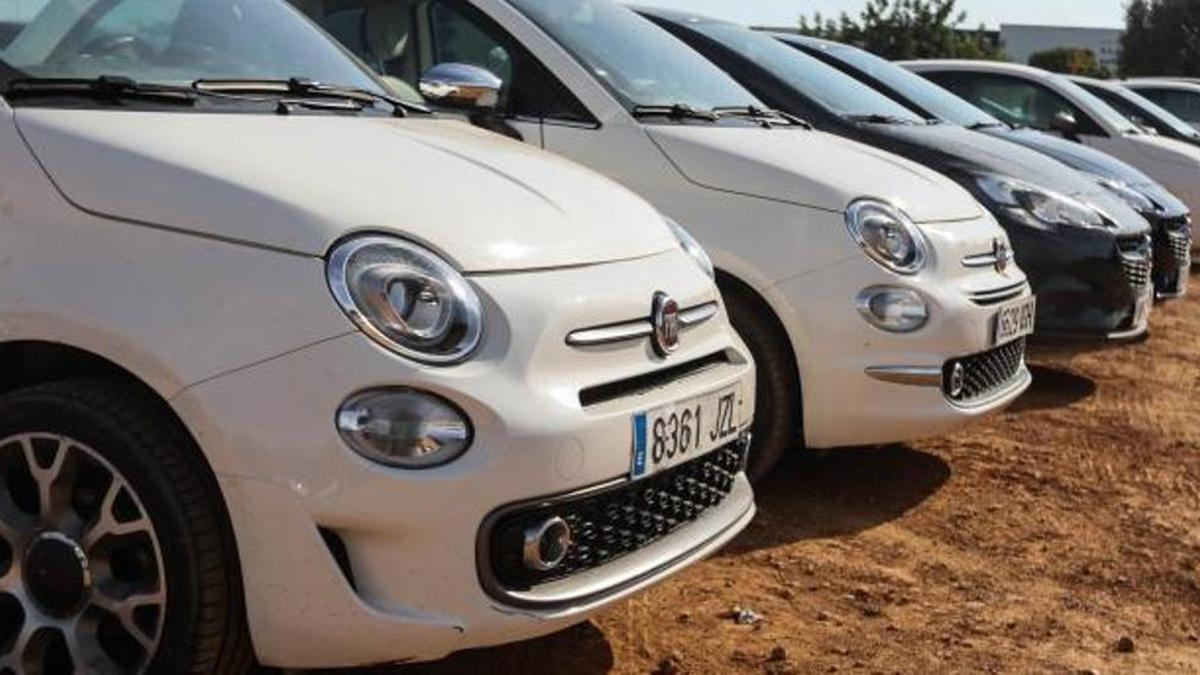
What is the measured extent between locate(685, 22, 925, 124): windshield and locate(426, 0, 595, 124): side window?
165 cm

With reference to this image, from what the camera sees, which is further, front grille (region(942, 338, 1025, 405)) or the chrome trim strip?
front grille (region(942, 338, 1025, 405))

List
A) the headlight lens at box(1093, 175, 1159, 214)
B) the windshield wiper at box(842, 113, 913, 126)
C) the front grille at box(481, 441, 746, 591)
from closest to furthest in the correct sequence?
the front grille at box(481, 441, 746, 591), the windshield wiper at box(842, 113, 913, 126), the headlight lens at box(1093, 175, 1159, 214)

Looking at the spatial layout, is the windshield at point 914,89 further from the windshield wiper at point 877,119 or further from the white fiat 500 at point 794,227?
the white fiat 500 at point 794,227

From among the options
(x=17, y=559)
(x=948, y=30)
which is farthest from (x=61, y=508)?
(x=948, y=30)

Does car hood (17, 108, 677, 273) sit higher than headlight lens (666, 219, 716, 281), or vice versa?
car hood (17, 108, 677, 273)

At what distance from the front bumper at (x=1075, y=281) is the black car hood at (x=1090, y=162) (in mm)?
1456

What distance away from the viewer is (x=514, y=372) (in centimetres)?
273

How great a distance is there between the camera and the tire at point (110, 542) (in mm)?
2666

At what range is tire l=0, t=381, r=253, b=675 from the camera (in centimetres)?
267

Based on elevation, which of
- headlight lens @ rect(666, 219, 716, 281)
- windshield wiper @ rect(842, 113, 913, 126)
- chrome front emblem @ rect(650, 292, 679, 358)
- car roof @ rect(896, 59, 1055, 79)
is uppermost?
car roof @ rect(896, 59, 1055, 79)

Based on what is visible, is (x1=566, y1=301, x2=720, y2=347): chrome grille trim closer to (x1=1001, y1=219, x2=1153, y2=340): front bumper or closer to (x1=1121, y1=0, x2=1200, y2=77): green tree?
(x1=1001, y1=219, x2=1153, y2=340): front bumper

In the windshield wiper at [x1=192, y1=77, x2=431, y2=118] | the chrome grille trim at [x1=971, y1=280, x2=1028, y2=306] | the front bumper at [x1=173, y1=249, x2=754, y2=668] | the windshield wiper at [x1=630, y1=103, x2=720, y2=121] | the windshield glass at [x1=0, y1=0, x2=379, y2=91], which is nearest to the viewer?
the front bumper at [x1=173, y1=249, x2=754, y2=668]

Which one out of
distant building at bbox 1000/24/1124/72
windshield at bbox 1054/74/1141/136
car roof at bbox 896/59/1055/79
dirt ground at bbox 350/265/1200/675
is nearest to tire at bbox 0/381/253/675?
dirt ground at bbox 350/265/1200/675

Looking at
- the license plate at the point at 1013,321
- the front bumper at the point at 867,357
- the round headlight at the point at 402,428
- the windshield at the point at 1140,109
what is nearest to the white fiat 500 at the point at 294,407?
the round headlight at the point at 402,428
